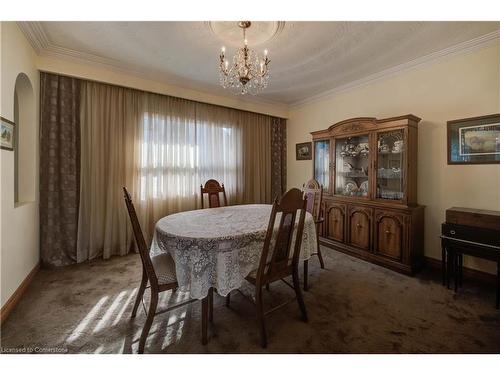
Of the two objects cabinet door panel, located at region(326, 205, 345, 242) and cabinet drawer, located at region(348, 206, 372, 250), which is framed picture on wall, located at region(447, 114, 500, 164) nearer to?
cabinet drawer, located at region(348, 206, 372, 250)

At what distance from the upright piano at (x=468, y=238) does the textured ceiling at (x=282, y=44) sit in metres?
1.82

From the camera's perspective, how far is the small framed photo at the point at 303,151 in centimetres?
432

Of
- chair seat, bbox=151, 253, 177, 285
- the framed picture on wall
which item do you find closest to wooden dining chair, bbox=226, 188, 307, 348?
chair seat, bbox=151, 253, 177, 285

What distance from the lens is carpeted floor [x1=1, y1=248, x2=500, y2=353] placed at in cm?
151

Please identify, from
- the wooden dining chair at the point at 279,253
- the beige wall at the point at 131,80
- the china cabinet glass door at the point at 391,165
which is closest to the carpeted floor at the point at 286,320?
the wooden dining chair at the point at 279,253

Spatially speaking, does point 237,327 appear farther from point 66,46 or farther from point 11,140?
point 66,46

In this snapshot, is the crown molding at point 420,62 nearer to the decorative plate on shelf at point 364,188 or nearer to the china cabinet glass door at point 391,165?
the china cabinet glass door at point 391,165

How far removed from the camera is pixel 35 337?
5.17 feet

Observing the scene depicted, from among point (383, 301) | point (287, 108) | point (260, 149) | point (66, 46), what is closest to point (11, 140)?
point (66, 46)

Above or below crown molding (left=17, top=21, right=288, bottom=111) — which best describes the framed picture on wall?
below

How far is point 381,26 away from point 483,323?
2.67 m

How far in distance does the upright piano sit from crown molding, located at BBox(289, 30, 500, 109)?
1755mm

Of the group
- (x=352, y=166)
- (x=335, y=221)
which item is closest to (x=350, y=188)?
(x=352, y=166)

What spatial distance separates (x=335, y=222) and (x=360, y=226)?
0.39 metres
